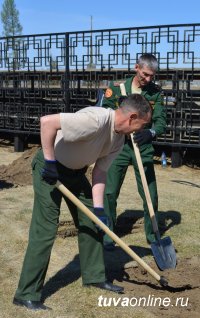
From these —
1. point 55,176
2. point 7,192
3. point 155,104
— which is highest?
point 155,104

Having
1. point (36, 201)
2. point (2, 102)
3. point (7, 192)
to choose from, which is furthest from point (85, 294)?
point (2, 102)

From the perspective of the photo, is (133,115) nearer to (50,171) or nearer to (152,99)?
(50,171)

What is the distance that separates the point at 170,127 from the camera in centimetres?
953

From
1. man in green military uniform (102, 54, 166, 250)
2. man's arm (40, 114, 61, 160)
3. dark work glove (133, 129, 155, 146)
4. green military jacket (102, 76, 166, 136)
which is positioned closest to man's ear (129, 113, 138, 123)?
man's arm (40, 114, 61, 160)

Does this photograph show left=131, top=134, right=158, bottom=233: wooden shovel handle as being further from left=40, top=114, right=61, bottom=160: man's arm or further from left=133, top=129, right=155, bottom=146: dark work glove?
left=40, top=114, right=61, bottom=160: man's arm

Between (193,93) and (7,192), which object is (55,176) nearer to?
(7,192)

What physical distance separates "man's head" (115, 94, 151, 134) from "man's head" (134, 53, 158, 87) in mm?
1328

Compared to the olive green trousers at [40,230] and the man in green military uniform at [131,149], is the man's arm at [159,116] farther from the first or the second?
the olive green trousers at [40,230]

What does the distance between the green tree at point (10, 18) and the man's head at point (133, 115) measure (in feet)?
148

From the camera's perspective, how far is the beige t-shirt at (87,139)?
320 cm

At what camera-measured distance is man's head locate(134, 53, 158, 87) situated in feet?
15.1

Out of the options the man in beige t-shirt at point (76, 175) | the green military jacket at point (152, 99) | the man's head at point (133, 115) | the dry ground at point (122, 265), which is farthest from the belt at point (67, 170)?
the green military jacket at point (152, 99)

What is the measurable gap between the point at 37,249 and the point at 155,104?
84.6 inches

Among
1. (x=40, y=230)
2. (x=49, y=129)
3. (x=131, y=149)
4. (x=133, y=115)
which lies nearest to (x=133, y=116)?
(x=133, y=115)
